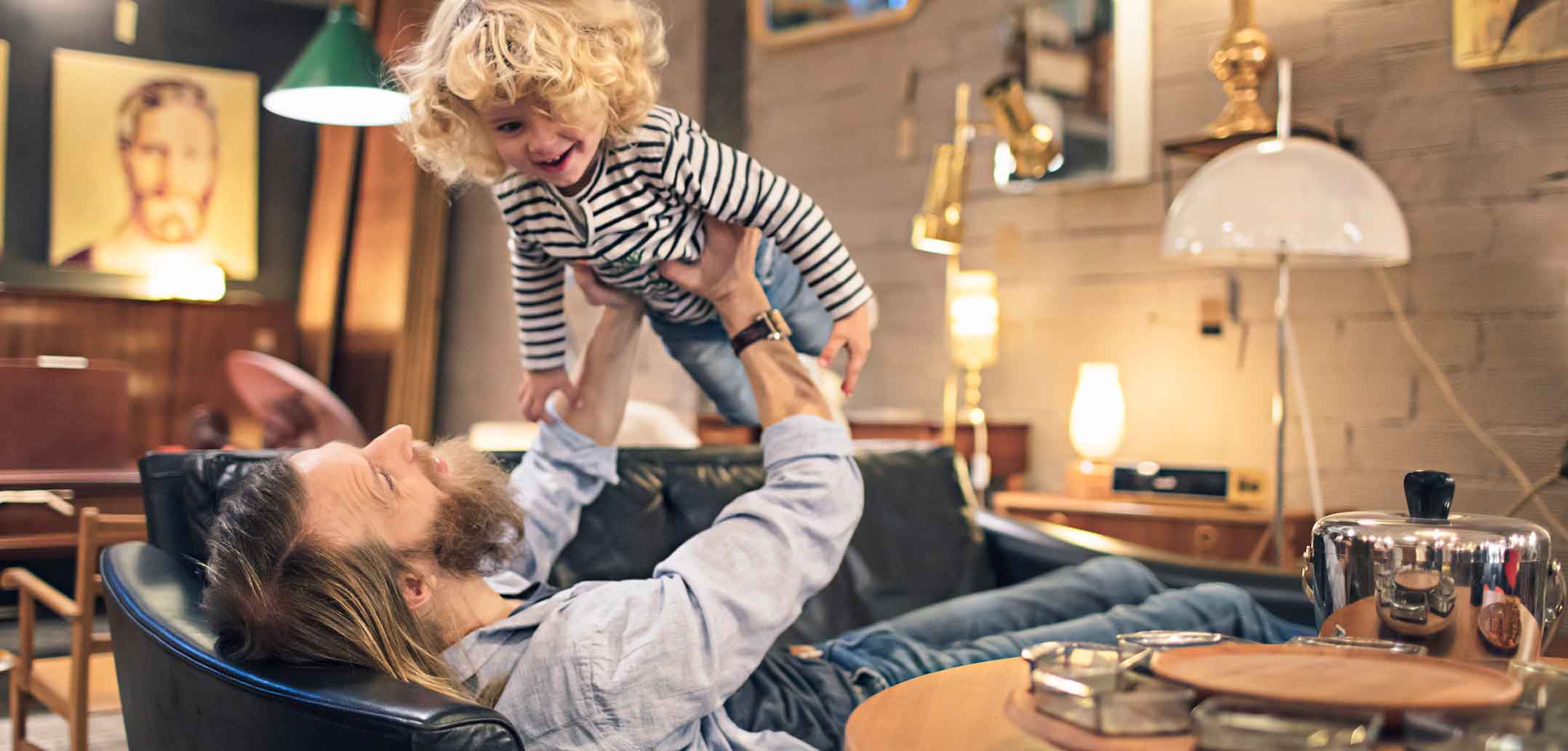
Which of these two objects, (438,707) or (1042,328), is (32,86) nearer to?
(1042,328)

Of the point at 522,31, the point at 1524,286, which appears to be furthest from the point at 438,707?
the point at 1524,286

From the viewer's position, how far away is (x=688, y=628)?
1.21 m

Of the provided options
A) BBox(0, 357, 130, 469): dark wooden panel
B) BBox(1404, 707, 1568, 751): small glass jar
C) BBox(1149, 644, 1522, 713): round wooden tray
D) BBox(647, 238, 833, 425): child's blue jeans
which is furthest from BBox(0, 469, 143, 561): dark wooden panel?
BBox(1404, 707, 1568, 751): small glass jar

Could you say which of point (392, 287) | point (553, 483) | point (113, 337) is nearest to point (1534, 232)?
point (553, 483)

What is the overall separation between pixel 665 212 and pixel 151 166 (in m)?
5.64

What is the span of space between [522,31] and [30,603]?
5.69 ft

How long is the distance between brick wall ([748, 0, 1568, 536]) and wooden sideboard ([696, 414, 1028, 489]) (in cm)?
13

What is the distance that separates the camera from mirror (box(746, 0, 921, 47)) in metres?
4.39

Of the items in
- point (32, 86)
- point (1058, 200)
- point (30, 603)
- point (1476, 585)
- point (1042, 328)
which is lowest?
point (30, 603)

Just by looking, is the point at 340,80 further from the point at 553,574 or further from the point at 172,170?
the point at 172,170

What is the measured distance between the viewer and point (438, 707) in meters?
0.94

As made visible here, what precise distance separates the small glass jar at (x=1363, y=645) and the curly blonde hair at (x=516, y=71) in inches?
33.7

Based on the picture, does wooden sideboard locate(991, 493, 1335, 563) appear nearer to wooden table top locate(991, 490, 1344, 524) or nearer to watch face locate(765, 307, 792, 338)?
wooden table top locate(991, 490, 1344, 524)

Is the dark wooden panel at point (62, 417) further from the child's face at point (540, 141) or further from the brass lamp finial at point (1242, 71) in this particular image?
the brass lamp finial at point (1242, 71)
